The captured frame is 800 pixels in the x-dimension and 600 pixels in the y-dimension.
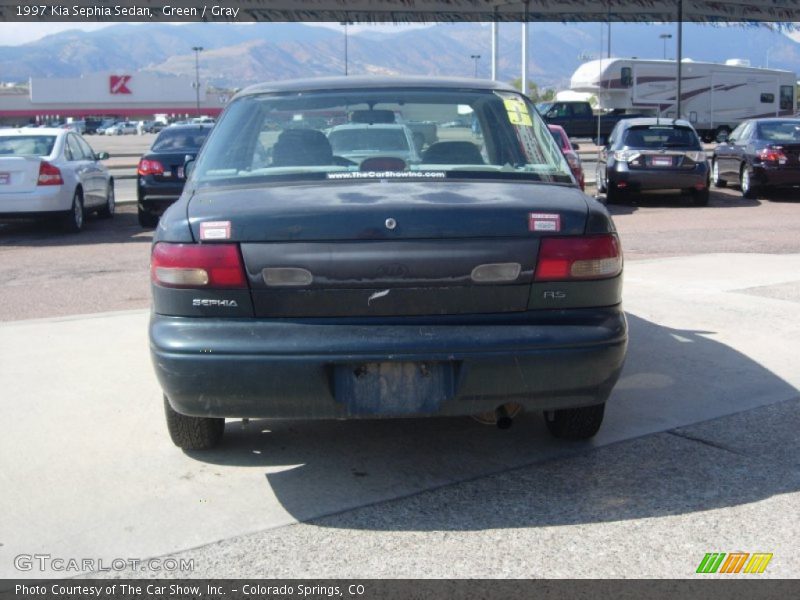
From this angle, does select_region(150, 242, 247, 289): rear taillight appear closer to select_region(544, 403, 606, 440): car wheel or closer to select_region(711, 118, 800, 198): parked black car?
select_region(544, 403, 606, 440): car wheel

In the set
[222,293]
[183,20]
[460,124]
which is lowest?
[222,293]

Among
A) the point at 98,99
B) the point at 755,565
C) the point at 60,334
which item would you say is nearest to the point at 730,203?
the point at 60,334

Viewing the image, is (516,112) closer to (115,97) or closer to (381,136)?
(381,136)

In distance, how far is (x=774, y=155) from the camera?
18453 millimetres

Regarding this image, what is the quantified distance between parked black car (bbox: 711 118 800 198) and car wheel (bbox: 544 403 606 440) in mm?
15032

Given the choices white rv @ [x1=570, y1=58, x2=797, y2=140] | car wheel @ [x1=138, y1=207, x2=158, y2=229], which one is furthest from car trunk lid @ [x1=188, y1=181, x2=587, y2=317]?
white rv @ [x1=570, y1=58, x2=797, y2=140]

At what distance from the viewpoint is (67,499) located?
4.26m

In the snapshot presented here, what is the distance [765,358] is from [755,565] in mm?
3151

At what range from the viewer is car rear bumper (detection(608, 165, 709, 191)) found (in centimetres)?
1789

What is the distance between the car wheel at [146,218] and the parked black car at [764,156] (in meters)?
10.9

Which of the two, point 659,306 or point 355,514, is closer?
point 355,514

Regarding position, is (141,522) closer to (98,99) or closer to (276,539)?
(276,539)

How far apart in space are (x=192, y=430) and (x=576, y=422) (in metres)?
1.79

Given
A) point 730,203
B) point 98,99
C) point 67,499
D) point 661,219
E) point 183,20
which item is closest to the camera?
point 67,499
